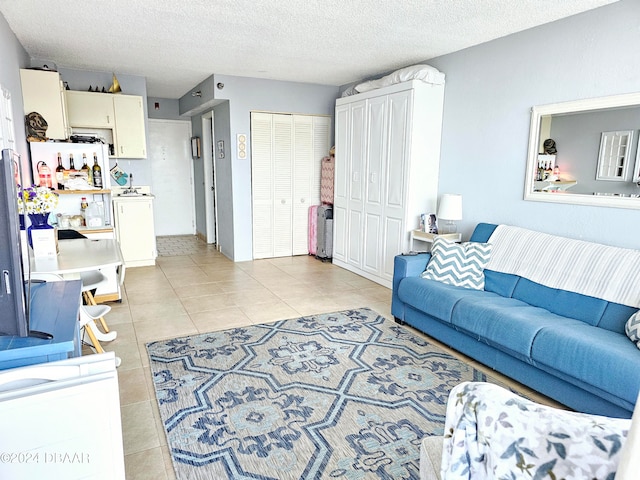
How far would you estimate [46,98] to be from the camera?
14.3 ft

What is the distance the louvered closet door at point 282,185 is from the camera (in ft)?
19.9

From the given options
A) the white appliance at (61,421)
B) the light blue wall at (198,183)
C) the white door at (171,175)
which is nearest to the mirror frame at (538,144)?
the white appliance at (61,421)

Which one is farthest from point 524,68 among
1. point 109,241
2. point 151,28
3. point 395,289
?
point 109,241

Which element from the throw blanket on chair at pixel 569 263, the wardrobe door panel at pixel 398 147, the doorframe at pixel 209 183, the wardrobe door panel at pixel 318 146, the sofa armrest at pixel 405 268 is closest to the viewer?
the throw blanket on chair at pixel 569 263

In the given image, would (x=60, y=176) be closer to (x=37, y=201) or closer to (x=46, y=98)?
(x=46, y=98)

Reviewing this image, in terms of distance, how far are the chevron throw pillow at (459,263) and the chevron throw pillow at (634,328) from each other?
111 centimetres

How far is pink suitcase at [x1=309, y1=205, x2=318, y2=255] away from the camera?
6379 millimetres

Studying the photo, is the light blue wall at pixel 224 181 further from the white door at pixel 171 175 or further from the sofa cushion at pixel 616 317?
the sofa cushion at pixel 616 317

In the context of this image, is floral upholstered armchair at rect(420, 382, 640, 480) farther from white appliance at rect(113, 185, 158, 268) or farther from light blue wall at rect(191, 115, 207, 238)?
light blue wall at rect(191, 115, 207, 238)

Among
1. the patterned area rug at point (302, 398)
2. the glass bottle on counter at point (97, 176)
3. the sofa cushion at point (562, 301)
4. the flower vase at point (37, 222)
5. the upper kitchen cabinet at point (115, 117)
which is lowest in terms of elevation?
the patterned area rug at point (302, 398)

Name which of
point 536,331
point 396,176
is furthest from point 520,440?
point 396,176

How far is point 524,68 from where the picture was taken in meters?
3.56

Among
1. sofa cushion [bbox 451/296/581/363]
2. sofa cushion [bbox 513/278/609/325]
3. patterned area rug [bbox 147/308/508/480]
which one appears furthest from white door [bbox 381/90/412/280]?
sofa cushion [bbox 451/296/581/363]

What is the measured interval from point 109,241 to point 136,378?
1260 mm
